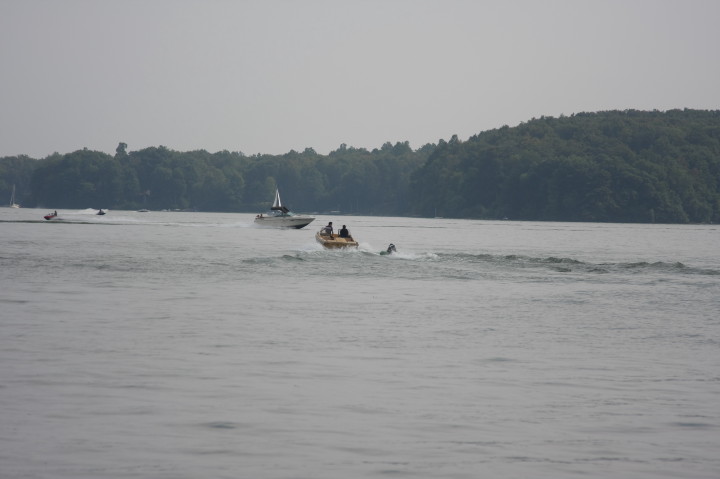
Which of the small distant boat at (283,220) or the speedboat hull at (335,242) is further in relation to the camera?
the small distant boat at (283,220)

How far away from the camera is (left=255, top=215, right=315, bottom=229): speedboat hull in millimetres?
101062

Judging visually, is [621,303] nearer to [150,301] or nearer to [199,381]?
[150,301]

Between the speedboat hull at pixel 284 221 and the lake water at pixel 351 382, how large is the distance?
65.2 meters

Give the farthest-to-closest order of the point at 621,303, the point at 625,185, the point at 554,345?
the point at 625,185 → the point at 621,303 → the point at 554,345

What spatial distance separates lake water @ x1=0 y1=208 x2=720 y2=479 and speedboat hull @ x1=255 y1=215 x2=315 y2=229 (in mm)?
65240

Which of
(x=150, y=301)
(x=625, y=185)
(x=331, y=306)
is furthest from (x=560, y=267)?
(x=625, y=185)

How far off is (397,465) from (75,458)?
12.3 ft

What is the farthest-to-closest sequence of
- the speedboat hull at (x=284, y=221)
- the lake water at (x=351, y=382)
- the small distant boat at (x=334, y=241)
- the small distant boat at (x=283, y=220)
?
the small distant boat at (x=283, y=220) → the speedboat hull at (x=284, y=221) → the small distant boat at (x=334, y=241) → the lake water at (x=351, y=382)

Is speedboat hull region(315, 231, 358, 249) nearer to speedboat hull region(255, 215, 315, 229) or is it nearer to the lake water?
the lake water

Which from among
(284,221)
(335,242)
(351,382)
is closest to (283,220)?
(284,221)

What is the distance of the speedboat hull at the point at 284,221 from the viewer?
101062mm

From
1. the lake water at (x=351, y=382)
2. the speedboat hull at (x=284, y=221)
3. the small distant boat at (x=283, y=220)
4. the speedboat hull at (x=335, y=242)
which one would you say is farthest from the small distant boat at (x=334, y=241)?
the small distant boat at (x=283, y=220)

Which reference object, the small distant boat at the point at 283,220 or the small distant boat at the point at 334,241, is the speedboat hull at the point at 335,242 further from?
the small distant boat at the point at 283,220

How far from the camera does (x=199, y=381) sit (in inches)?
629
